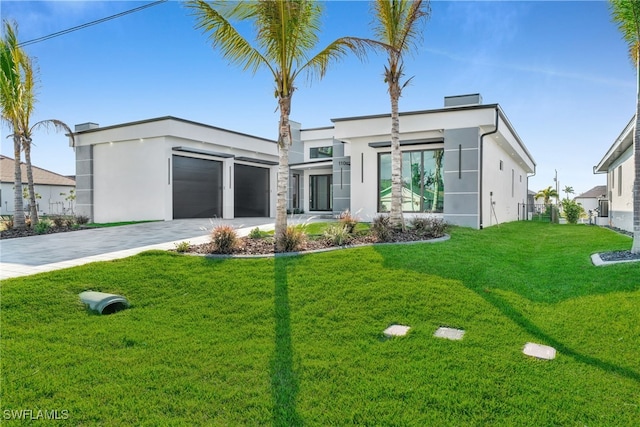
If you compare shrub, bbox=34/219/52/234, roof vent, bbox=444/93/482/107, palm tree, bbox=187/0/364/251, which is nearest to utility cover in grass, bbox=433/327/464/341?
palm tree, bbox=187/0/364/251

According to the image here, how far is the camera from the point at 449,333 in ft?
14.8

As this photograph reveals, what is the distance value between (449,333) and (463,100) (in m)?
13.3

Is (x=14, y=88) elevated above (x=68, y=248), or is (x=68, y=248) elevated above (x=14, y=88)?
(x=14, y=88)

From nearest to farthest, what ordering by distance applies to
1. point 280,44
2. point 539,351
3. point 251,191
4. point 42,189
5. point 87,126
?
point 539,351 < point 280,44 < point 87,126 < point 251,191 < point 42,189

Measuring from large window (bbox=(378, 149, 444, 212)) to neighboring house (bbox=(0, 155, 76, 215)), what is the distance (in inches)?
1064

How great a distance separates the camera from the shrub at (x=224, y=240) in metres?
8.18

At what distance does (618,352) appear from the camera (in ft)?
13.0

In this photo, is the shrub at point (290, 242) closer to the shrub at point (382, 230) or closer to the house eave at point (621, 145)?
the shrub at point (382, 230)

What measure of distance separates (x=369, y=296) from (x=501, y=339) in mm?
1867

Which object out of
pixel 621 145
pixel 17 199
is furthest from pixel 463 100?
pixel 17 199

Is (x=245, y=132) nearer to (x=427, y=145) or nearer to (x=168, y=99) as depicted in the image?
(x=168, y=99)

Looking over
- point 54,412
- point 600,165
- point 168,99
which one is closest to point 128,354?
point 54,412

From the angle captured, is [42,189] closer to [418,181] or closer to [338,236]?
[418,181]

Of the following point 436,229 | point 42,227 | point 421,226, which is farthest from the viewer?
point 42,227
